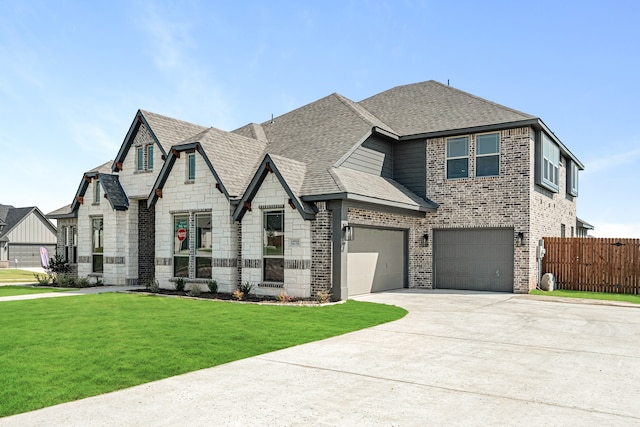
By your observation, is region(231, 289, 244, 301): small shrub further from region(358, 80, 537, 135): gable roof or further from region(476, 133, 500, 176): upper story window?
region(476, 133, 500, 176): upper story window

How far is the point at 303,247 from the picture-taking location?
1627 cm

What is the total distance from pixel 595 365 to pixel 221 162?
1395cm

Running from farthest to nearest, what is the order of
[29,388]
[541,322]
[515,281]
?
[515,281]
[541,322]
[29,388]

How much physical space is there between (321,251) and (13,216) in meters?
48.5

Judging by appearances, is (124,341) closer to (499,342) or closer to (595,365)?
(499,342)

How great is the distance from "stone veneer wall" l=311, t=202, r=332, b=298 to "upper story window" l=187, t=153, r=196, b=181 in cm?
580

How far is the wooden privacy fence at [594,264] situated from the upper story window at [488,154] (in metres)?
3.91

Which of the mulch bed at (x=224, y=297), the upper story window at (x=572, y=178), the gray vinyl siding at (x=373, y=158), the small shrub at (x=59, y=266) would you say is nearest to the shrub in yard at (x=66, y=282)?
the small shrub at (x=59, y=266)

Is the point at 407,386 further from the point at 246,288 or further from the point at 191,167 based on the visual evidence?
the point at 191,167

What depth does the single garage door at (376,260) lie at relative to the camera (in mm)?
17875

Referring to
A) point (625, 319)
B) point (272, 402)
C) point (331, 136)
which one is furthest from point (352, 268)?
point (272, 402)

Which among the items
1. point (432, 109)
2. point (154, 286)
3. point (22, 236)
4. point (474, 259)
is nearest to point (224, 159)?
point (154, 286)

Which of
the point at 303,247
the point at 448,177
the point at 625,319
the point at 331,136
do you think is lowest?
the point at 625,319

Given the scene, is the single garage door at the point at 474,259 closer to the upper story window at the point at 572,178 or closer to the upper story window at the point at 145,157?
the upper story window at the point at 572,178
